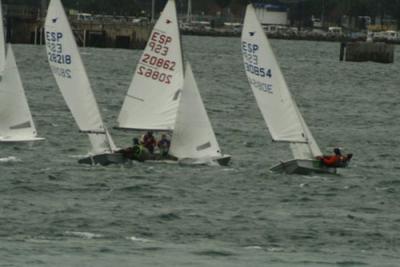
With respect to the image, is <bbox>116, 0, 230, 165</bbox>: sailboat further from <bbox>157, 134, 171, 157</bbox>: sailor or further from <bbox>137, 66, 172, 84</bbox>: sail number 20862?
<bbox>157, 134, 171, 157</bbox>: sailor

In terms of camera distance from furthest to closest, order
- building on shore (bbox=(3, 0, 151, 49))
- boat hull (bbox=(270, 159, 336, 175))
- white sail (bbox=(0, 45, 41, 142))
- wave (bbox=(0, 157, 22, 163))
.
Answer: building on shore (bbox=(3, 0, 151, 49)) → white sail (bbox=(0, 45, 41, 142)) → wave (bbox=(0, 157, 22, 163)) → boat hull (bbox=(270, 159, 336, 175))

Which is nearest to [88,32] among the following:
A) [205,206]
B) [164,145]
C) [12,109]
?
[12,109]

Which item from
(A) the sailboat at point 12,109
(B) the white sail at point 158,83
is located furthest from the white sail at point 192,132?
(A) the sailboat at point 12,109

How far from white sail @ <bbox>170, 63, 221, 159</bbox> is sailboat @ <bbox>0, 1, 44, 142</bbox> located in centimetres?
620

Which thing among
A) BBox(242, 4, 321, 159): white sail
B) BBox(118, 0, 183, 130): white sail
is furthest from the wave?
BBox(242, 4, 321, 159): white sail

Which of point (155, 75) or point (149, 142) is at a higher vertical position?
point (155, 75)

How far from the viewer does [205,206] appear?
49906 mm

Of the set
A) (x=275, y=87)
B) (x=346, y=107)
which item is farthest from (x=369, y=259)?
(x=346, y=107)

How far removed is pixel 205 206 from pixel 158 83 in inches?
457

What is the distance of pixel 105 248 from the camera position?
41.5 meters

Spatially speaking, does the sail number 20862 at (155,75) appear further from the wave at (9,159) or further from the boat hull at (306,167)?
the boat hull at (306,167)

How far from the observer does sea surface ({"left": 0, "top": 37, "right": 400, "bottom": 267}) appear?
135ft

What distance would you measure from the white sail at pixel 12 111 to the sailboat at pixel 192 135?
6.41 m

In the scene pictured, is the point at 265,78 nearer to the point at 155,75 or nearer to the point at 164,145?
the point at 155,75
